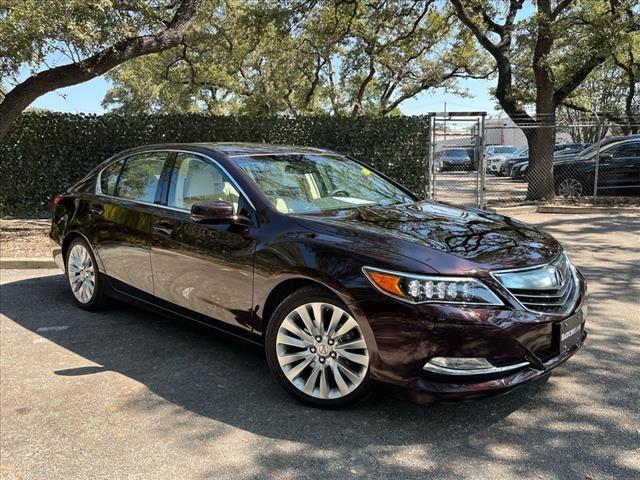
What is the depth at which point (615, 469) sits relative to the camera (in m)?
2.69

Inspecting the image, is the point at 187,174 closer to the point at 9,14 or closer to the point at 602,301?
the point at 602,301

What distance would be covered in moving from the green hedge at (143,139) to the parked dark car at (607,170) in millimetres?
4389

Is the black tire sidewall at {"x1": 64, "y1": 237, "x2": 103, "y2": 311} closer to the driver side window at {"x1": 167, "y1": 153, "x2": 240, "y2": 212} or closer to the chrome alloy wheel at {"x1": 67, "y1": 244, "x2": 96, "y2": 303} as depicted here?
the chrome alloy wheel at {"x1": 67, "y1": 244, "x2": 96, "y2": 303}

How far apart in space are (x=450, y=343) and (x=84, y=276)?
381 cm

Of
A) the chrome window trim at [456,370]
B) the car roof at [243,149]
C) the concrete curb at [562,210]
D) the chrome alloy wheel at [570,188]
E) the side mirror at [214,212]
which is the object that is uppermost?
the car roof at [243,149]

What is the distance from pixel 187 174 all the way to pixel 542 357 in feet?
9.36

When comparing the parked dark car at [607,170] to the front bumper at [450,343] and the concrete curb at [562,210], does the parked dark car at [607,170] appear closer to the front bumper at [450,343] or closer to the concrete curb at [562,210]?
the concrete curb at [562,210]

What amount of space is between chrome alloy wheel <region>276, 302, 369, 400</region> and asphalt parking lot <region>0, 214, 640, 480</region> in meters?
0.19

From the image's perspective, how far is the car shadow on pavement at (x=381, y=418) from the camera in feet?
9.18

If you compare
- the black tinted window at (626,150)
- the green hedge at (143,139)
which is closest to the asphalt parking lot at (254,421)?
the green hedge at (143,139)

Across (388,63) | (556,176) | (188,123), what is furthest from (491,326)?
(388,63)

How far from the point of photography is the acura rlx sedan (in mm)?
2908

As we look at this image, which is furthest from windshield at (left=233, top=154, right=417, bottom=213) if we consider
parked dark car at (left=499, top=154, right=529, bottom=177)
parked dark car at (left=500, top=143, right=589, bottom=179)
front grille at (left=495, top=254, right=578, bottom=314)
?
parked dark car at (left=499, top=154, right=529, bottom=177)

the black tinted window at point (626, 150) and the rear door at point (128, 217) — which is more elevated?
the black tinted window at point (626, 150)
